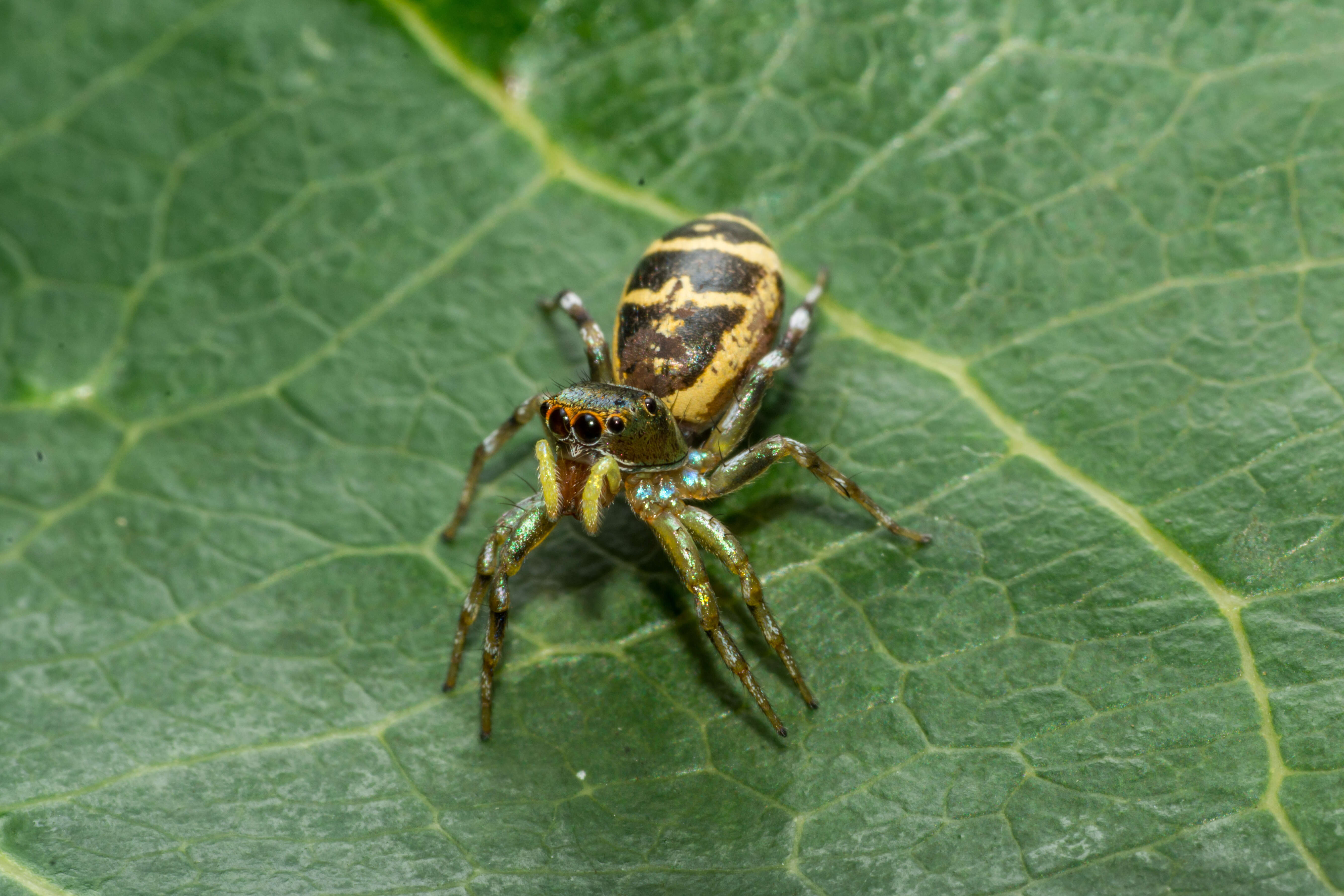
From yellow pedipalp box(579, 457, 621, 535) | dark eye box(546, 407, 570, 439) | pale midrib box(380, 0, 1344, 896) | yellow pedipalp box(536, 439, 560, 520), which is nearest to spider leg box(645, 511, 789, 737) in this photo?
yellow pedipalp box(579, 457, 621, 535)

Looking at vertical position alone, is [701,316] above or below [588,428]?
above


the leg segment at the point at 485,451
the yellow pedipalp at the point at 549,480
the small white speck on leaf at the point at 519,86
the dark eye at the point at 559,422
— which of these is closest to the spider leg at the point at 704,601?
the yellow pedipalp at the point at 549,480

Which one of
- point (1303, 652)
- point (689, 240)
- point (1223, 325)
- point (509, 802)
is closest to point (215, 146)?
point (689, 240)

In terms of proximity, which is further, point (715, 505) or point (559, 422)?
point (715, 505)

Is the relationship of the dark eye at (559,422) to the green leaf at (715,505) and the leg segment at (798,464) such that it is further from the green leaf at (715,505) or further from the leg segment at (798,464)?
the leg segment at (798,464)

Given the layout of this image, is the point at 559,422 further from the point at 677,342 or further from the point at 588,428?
the point at 677,342

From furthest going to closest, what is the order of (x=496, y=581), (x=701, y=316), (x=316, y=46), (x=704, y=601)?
(x=316, y=46) < (x=701, y=316) < (x=496, y=581) < (x=704, y=601)

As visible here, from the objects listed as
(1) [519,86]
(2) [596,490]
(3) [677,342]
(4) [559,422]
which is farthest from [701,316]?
(1) [519,86]

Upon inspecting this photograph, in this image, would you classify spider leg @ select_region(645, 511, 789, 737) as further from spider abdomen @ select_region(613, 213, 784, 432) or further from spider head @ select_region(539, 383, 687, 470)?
spider abdomen @ select_region(613, 213, 784, 432)
